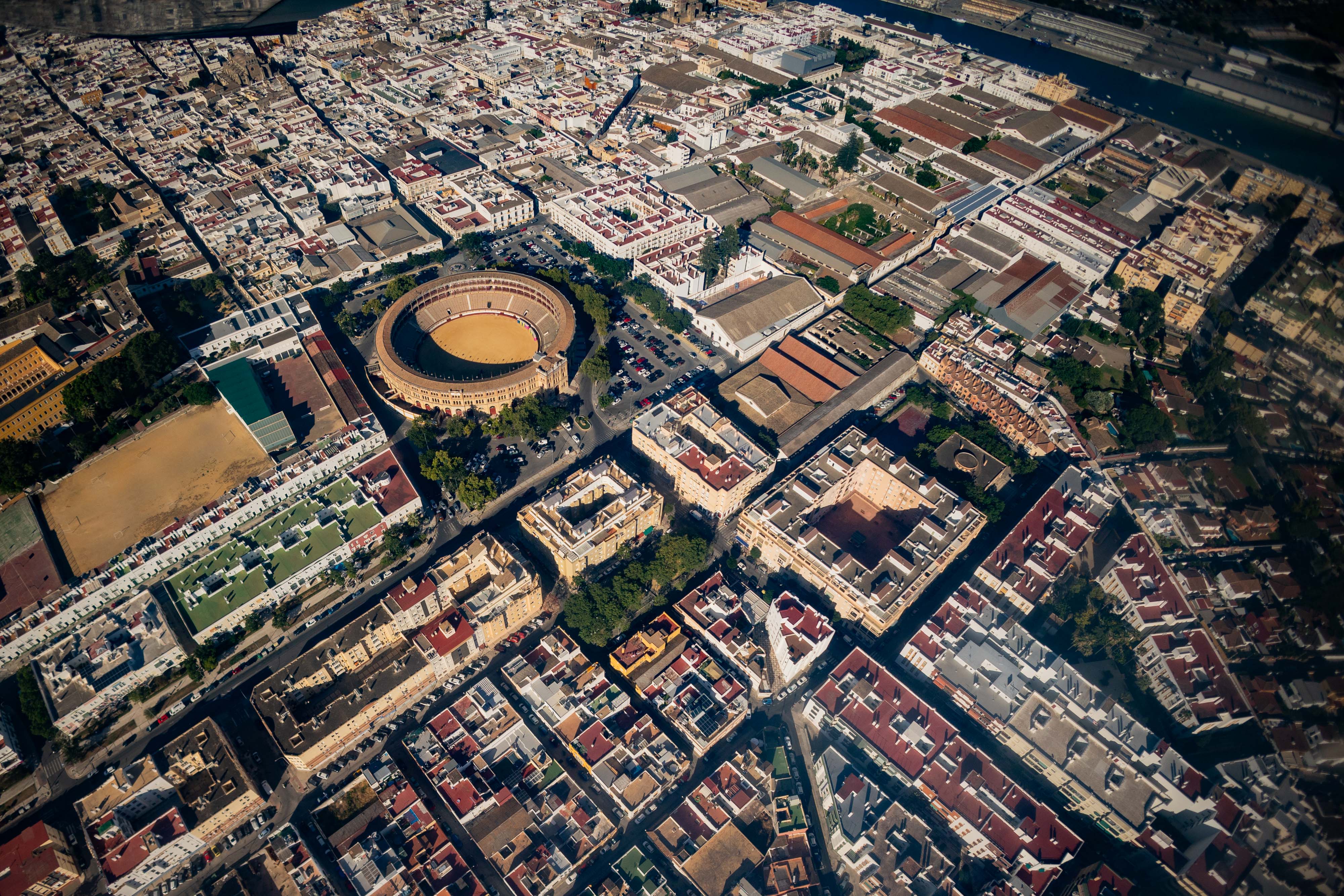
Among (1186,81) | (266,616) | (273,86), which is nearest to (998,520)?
(266,616)

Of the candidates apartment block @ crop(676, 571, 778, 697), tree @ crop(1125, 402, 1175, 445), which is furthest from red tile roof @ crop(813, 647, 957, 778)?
A: tree @ crop(1125, 402, 1175, 445)

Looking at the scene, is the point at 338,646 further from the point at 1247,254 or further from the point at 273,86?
the point at 1247,254

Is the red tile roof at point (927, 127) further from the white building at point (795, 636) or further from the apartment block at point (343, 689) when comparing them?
the apartment block at point (343, 689)

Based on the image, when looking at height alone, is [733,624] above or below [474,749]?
above

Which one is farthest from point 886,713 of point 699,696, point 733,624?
point 699,696

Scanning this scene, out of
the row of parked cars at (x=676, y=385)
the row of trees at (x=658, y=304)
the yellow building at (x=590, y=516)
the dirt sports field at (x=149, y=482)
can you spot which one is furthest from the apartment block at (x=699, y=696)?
the dirt sports field at (x=149, y=482)

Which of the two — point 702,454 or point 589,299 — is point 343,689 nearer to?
point 702,454
